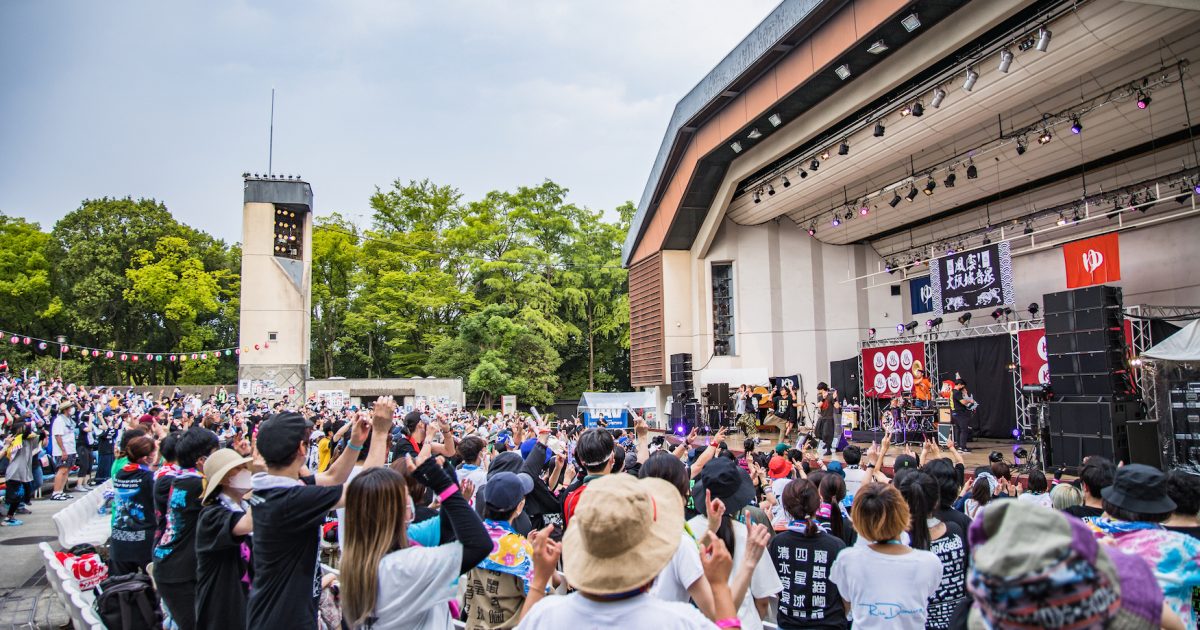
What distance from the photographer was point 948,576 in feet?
9.67

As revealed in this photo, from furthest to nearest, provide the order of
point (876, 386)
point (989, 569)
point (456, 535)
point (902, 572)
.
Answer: point (876, 386) < point (902, 572) < point (456, 535) < point (989, 569)

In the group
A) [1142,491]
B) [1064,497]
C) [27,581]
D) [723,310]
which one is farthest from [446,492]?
[723,310]

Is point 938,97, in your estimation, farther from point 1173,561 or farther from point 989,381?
point 1173,561

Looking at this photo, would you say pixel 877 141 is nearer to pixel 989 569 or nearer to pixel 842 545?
pixel 842 545

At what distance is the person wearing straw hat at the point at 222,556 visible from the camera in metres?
2.64

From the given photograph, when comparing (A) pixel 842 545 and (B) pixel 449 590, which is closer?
(B) pixel 449 590

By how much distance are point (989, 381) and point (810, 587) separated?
17.4 meters

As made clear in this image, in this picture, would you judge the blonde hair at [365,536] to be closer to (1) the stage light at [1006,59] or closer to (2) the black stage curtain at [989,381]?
(1) the stage light at [1006,59]

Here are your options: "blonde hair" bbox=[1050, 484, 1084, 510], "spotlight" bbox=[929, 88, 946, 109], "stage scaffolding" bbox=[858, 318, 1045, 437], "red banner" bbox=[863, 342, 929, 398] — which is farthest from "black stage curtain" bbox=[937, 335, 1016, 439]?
"blonde hair" bbox=[1050, 484, 1084, 510]

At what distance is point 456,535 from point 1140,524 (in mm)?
2543

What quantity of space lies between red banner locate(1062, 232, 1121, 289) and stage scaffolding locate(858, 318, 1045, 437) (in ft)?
5.22

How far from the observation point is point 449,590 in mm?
2244

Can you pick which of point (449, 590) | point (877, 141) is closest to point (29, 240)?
point (877, 141)

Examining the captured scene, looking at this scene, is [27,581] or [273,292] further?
[273,292]
